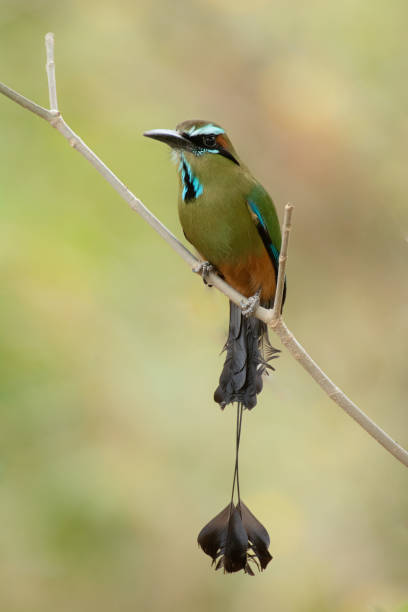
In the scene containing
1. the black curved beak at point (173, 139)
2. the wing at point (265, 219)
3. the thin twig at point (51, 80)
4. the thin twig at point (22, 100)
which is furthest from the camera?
the wing at point (265, 219)

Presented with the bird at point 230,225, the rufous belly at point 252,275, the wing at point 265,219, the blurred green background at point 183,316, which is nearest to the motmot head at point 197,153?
the bird at point 230,225

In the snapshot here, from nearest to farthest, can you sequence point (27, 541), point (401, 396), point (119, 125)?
point (27, 541)
point (401, 396)
point (119, 125)

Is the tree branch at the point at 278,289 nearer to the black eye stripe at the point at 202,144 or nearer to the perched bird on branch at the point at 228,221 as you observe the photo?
the perched bird on branch at the point at 228,221

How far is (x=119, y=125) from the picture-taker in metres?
4.66

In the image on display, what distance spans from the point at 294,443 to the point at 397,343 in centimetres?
78

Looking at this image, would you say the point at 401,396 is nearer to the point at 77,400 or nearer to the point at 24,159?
the point at 77,400

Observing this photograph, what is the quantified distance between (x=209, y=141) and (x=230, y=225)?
28cm

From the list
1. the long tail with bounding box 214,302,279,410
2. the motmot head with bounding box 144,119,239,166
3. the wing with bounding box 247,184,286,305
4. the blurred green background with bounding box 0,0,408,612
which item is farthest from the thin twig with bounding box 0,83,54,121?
the blurred green background with bounding box 0,0,408,612

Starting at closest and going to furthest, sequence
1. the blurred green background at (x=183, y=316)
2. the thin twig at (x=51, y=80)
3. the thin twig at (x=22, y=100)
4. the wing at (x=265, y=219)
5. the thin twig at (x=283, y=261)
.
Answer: the thin twig at (x=283, y=261) → the thin twig at (x=22, y=100) → the thin twig at (x=51, y=80) → the wing at (x=265, y=219) → the blurred green background at (x=183, y=316)

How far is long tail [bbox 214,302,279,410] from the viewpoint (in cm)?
278

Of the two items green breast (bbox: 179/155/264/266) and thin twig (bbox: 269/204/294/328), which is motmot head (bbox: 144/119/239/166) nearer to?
green breast (bbox: 179/155/264/266)

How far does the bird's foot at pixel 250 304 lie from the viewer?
2.59m

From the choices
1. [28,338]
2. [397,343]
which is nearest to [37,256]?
[28,338]

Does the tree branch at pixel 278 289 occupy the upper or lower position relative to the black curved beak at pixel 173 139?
lower
